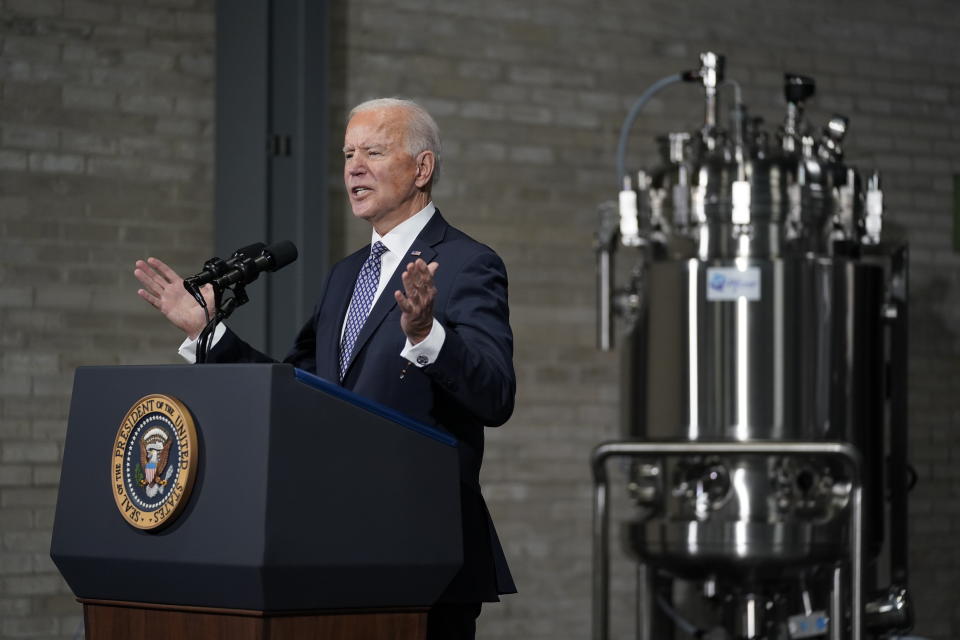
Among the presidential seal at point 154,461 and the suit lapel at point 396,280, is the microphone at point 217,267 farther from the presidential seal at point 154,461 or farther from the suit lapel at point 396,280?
the presidential seal at point 154,461

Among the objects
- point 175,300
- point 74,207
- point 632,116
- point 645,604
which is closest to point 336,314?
point 175,300

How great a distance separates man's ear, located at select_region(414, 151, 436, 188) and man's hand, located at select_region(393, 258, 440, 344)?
0.44 meters

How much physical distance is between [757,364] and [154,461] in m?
2.89

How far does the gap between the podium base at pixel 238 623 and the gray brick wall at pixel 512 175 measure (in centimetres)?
326

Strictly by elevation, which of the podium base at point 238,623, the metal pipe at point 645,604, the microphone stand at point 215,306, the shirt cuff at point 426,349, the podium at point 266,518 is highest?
the microphone stand at point 215,306

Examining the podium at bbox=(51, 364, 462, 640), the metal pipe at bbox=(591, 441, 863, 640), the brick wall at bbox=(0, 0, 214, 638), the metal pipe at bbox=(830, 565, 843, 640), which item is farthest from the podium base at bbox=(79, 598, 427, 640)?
the brick wall at bbox=(0, 0, 214, 638)

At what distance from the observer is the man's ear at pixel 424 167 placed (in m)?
2.15

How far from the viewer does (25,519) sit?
475 cm

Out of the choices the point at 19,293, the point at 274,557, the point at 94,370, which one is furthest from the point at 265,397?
the point at 19,293

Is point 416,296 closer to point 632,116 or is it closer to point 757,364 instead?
point 757,364

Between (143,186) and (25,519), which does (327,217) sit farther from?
(25,519)

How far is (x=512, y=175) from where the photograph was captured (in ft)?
18.2

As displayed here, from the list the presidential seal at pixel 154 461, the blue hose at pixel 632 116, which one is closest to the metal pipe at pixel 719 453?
the presidential seal at pixel 154 461

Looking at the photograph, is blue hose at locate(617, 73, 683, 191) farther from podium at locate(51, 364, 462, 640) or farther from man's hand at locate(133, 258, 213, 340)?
podium at locate(51, 364, 462, 640)
